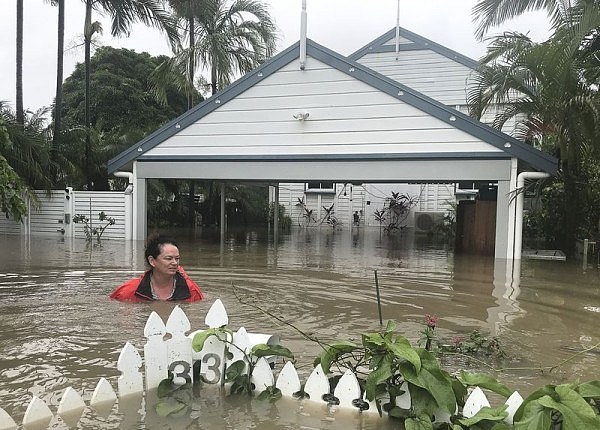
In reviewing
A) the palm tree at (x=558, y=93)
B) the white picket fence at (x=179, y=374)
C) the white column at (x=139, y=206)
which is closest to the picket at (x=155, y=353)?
the white picket fence at (x=179, y=374)

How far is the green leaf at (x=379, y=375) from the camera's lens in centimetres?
322

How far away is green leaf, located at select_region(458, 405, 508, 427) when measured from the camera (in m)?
2.88

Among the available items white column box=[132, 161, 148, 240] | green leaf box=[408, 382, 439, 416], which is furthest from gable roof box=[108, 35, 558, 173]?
green leaf box=[408, 382, 439, 416]

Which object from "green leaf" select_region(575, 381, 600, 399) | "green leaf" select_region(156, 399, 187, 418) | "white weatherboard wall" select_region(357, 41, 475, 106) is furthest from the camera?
"white weatherboard wall" select_region(357, 41, 475, 106)

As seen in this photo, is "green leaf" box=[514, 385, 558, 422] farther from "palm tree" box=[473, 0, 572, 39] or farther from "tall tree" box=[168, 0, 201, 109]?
"tall tree" box=[168, 0, 201, 109]

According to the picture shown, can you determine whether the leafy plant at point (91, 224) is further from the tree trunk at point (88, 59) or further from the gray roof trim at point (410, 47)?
the gray roof trim at point (410, 47)

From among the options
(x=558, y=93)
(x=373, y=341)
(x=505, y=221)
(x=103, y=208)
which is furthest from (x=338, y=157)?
(x=373, y=341)

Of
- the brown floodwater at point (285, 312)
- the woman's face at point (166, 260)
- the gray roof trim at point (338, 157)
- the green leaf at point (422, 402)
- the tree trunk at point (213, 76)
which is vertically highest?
the tree trunk at point (213, 76)

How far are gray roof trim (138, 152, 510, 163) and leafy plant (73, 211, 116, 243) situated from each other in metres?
2.21

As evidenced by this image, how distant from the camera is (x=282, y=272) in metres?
10.7

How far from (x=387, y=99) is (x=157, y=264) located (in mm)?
8657

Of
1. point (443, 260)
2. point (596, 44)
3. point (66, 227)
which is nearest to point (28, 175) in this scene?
point (66, 227)

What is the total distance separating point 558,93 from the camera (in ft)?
41.5

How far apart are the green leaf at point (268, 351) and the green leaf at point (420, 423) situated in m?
1.09
